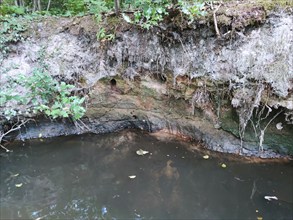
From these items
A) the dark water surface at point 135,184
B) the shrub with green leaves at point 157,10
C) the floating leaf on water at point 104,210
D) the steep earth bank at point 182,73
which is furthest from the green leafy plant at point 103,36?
the floating leaf on water at point 104,210

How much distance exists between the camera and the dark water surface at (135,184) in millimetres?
3467

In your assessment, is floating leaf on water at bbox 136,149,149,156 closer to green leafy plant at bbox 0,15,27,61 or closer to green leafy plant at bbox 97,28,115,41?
green leafy plant at bbox 97,28,115,41

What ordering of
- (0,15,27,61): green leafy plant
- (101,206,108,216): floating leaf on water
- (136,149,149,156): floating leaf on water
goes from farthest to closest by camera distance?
(0,15,27,61): green leafy plant < (136,149,149,156): floating leaf on water < (101,206,108,216): floating leaf on water

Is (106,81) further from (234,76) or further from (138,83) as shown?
(234,76)

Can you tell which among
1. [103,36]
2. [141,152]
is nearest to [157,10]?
[103,36]

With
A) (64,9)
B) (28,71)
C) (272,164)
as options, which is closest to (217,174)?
(272,164)

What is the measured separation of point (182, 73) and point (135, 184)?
1.82 meters

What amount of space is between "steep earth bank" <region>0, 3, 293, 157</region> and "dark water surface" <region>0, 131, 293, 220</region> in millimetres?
435

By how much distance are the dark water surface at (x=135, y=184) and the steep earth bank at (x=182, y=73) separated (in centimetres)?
43

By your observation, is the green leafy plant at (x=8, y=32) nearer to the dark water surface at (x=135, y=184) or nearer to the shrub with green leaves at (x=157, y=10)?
the dark water surface at (x=135, y=184)

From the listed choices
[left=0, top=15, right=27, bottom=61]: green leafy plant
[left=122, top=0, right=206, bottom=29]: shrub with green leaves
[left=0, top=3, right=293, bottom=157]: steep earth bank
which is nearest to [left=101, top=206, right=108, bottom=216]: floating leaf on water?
[left=0, top=3, right=293, bottom=157]: steep earth bank

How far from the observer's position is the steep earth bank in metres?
4.12

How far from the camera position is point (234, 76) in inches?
170

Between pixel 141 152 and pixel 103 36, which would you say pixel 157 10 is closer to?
pixel 103 36
